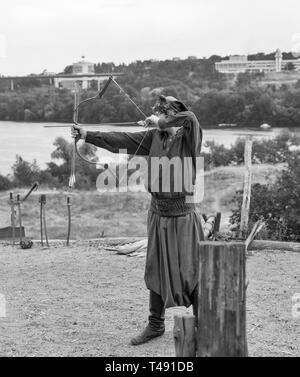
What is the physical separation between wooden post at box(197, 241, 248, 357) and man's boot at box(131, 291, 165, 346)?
54.2 inches

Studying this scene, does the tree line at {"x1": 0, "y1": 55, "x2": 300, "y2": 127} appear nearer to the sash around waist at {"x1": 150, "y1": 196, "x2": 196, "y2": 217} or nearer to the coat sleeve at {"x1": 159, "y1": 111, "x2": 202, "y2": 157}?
the coat sleeve at {"x1": 159, "y1": 111, "x2": 202, "y2": 157}

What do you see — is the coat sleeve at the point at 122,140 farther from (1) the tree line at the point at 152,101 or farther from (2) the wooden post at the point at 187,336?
(2) the wooden post at the point at 187,336

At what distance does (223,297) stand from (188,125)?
143cm

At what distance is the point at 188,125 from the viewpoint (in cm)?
418

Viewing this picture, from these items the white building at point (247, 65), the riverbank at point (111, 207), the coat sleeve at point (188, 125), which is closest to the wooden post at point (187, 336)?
the coat sleeve at point (188, 125)

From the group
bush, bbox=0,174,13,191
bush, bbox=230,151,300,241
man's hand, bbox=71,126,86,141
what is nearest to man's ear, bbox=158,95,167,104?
man's hand, bbox=71,126,86,141

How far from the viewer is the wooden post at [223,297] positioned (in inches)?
119

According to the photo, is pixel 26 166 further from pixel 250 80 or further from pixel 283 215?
pixel 283 215

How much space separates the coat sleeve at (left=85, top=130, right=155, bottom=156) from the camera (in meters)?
4.42

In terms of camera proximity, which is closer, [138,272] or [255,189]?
[138,272]

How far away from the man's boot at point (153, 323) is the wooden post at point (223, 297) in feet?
4.52

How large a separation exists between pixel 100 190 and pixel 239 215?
9.20 m
